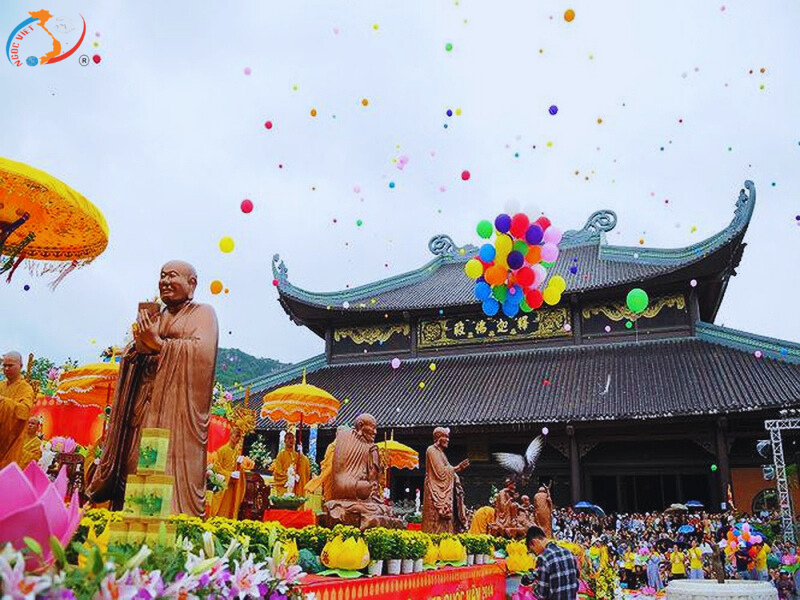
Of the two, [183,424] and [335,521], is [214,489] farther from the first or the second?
[183,424]

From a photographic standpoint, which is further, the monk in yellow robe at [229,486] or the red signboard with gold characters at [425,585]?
the monk in yellow robe at [229,486]

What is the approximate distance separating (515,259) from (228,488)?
574 cm

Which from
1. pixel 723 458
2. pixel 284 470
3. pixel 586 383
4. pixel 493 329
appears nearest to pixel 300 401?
pixel 284 470

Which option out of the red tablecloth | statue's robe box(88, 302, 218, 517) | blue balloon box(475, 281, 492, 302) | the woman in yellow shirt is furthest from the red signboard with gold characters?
the woman in yellow shirt

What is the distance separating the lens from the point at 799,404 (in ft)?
42.0

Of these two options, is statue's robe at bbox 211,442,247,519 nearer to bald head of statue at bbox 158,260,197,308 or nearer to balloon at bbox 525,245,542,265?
bald head of statue at bbox 158,260,197,308

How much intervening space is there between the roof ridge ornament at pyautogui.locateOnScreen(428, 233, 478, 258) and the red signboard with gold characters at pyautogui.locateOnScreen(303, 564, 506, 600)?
60.1 ft

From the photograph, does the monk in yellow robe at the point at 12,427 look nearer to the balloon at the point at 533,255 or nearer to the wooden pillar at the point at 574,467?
the balloon at the point at 533,255

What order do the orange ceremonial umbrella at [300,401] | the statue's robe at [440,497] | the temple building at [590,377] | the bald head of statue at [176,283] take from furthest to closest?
the temple building at [590,377] → the orange ceremonial umbrella at [300,401] → the statue's robe at [440,497] → the bald head of statue at [176,283]

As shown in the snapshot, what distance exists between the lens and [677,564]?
12133 mm

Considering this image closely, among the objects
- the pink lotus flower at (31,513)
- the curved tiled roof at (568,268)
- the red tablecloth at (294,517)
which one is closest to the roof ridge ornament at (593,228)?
the curved tiled roof at (568,268)

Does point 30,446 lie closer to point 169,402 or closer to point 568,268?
point 169,402

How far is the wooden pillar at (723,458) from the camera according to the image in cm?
1376

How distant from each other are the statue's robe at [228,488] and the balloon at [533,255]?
565 centimetres
